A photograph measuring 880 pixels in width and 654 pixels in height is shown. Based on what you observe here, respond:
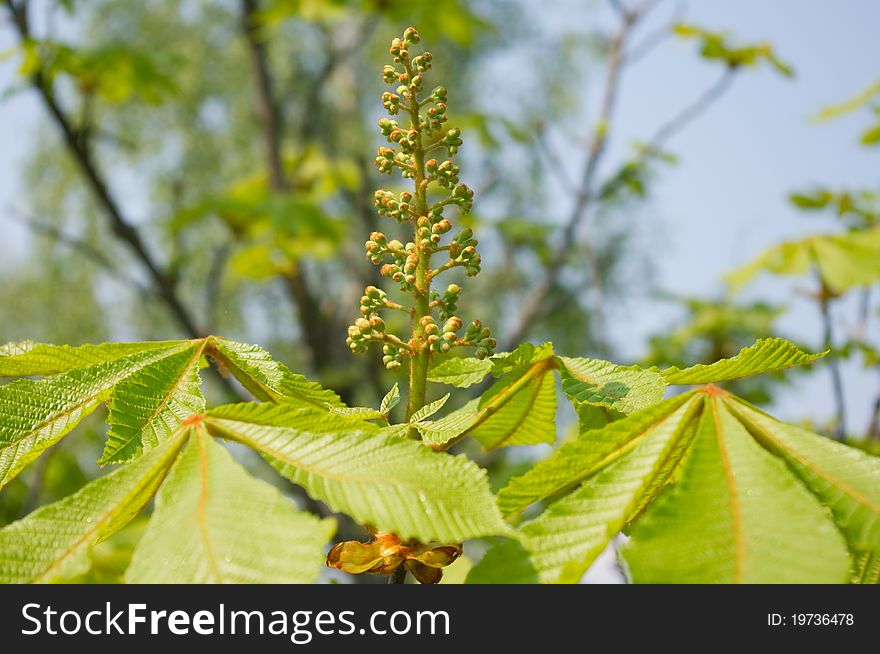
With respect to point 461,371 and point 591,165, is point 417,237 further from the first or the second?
point 591,165

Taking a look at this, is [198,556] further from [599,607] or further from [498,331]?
[498,331]

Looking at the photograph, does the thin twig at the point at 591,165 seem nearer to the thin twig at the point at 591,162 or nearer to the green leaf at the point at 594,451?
the thin twig at the point at 591,162

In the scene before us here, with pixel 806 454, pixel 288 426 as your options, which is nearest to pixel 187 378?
pixel 288 426

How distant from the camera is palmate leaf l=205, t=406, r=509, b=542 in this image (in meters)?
0.73

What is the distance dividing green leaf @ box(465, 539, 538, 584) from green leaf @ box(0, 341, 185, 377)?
1.92 feet

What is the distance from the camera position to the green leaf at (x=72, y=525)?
74cm

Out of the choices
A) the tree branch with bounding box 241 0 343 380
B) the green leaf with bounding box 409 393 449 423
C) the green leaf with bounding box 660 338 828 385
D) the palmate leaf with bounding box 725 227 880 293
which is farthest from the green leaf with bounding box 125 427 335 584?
the tree branch with bounding box 241 0 343 380

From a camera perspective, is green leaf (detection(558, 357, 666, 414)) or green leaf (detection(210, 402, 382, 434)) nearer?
green leaf (detection(210, 402, 382, 434))

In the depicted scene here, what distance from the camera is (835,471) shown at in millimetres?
784

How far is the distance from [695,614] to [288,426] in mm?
438

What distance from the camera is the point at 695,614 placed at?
694 mm

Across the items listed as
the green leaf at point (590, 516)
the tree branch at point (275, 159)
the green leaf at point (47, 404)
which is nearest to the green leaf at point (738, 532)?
the green leaf at point (590, 516)

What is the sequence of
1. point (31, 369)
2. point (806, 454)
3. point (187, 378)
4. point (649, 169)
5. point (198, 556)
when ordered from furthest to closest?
point (649, 169) → point (31, 369) → point (187, 378) → point (806, 454) → point (198, 556)

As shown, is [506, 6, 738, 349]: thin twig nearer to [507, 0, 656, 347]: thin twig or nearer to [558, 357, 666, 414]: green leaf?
[507, 0, 656, 347]: thin twig
